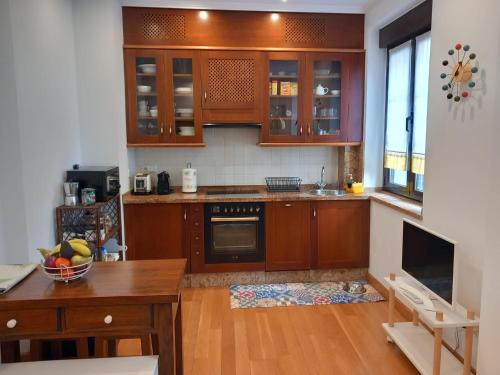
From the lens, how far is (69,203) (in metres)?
2.96

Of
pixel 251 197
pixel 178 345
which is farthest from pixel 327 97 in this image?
pixel 178 345

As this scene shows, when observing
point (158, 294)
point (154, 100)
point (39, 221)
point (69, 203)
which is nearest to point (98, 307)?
point (158, 294)

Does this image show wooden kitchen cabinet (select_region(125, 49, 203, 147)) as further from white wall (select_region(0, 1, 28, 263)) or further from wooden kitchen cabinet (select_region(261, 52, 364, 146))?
white wall (select_region(0, 1, 28, 263))

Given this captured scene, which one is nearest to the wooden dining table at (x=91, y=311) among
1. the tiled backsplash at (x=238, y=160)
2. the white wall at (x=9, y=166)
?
the white wall at (x=9, y=166)

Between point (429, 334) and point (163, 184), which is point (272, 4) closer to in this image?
point (163, 184)

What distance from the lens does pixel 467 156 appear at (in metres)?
2.31

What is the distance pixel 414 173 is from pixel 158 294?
8.54 ft

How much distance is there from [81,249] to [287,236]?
241 centimetres

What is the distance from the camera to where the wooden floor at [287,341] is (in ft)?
8.22

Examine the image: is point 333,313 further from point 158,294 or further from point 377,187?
point 158,294

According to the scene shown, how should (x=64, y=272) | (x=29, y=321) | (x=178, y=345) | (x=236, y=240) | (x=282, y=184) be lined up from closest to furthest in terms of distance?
(x=29, y=321)
(x=64, y=272)
(x=178, y=345)
(x=236, y=240)
(x=282, y=184)

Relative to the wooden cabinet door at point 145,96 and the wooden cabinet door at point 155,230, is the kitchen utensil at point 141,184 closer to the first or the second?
the wooden cabinet door at point 155,230

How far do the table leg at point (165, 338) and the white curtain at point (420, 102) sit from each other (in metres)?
2.47

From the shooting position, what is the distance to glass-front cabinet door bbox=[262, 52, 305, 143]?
391cm
